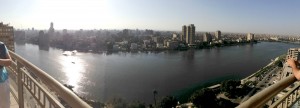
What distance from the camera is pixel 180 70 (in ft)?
67.7

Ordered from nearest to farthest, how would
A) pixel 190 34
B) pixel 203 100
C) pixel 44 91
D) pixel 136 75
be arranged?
1. pixel 44 91
2. pixel 203 100
3. pixel 136 75
4. pixel 190 34

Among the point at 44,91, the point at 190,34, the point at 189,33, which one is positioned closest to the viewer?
the point at 44,91

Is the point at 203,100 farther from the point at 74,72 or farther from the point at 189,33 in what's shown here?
the point at 189,33

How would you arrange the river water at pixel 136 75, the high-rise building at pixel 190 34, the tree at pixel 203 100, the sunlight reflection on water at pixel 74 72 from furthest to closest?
1. the high-rise building at pixel 190 34
2. the sunlight reflection on water at pixel 74 72
3. the river water at pixel 136 75
4. the tree at pixel 203 100

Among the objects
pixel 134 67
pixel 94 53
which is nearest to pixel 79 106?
pixel 134 67

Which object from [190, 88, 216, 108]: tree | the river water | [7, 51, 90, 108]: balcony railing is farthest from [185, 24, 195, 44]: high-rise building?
[7, 51, 90, 108]: balcony railing

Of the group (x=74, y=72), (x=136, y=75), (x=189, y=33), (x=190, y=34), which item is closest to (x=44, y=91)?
(x=136, y=75)

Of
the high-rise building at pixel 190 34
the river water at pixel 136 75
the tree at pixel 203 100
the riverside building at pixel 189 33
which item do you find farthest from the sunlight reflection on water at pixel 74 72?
the riverside building at pixel 189 33

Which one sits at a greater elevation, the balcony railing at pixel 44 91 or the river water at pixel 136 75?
the balcony railing at pixel 44 91

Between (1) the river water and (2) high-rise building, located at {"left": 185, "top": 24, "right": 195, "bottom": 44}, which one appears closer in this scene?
(1) the river water

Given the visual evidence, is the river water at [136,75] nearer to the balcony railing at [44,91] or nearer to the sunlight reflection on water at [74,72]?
the sunlight reflection on water at [74,72]

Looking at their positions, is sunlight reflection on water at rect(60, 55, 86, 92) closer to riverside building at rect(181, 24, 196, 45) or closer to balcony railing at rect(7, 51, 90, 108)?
balcony railing at rect(7, 51, 90, 108)

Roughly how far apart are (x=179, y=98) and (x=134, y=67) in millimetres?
8020

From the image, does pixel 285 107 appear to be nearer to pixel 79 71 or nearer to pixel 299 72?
pixel 299 72
